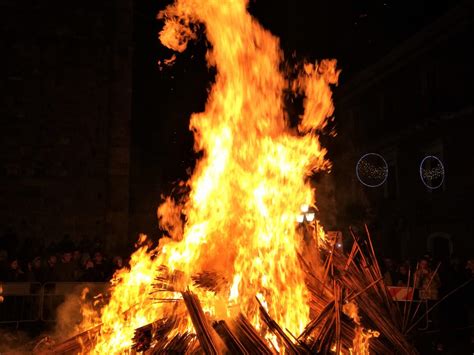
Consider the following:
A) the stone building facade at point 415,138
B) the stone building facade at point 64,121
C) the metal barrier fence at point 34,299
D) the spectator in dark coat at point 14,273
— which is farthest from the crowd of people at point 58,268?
the stone building facade at point 415,138

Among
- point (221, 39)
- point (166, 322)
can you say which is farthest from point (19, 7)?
point (166, 322)

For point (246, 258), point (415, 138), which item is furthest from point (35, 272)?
point (415, 138)

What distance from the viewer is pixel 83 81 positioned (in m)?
17.6

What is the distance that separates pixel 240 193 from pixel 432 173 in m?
17.0

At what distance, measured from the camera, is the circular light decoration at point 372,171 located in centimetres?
2392

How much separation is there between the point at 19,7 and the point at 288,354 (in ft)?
51.7

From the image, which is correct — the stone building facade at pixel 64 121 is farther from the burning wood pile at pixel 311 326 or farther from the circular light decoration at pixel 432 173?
the circular light decoration at pixel 432 173

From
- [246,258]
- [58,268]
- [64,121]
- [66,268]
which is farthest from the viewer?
[64,121]

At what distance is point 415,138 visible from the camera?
24234 millimetres

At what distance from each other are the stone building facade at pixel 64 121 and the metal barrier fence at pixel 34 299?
561cm

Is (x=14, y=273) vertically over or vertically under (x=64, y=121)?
under

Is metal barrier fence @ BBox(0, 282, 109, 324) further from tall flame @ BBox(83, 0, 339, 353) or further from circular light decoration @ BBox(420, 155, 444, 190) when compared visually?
circular light decoration @ BBox(420, 155, 444, 190)

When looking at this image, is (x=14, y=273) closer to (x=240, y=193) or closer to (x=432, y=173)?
(x=240, y=193)

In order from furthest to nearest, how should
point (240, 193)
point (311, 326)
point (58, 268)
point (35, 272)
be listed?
1. point (58, 268)
2. point (35, 272)
3. point (240, 193)
4. point (311, 326)
